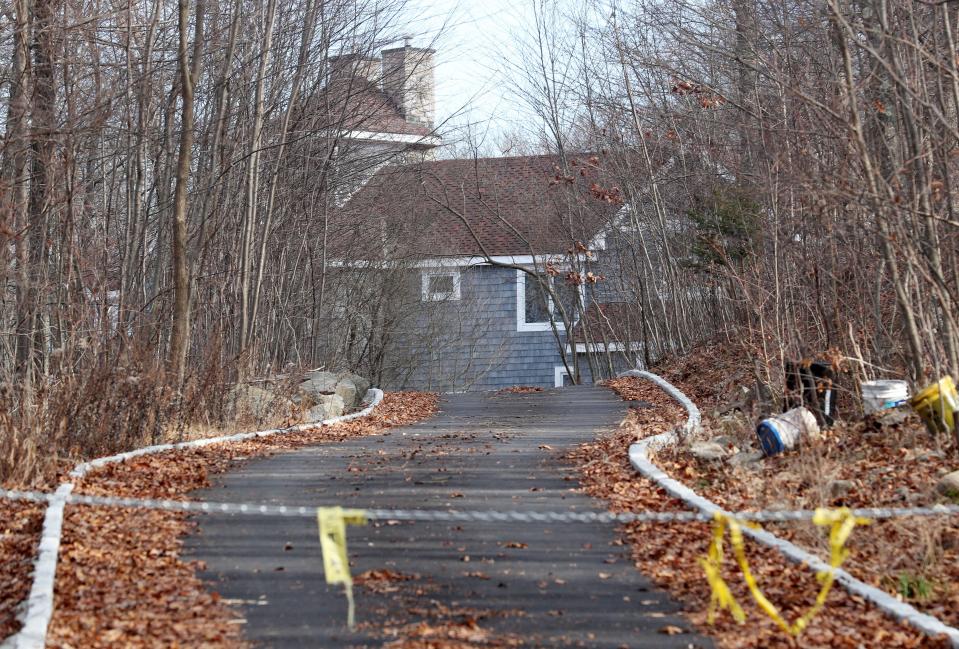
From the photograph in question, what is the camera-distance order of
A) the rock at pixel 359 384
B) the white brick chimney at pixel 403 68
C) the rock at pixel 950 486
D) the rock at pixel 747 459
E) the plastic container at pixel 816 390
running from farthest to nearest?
the rock at pixel 359 384
the white brick chimney at pixel 403 68
the plastic container at pixel 816 390
the rock at pixel 747 459
the rock at pixel 950 486

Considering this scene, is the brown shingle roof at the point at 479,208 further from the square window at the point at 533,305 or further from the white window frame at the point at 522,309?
the square window at the point at 533,305

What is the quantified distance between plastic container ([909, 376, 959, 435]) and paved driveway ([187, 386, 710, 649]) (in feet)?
9.72

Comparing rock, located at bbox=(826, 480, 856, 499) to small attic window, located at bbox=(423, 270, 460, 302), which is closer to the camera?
rock, located at bbox=(826, 480, 856, 499)

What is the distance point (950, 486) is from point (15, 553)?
6253mm

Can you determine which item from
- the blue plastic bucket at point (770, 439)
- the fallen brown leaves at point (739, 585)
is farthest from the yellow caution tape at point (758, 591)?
the blue plastic bucket at point (770, 439)

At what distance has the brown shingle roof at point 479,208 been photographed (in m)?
26.8

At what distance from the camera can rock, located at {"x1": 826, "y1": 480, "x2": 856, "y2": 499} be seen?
8.56 m

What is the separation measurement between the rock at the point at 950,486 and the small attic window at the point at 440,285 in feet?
71.3

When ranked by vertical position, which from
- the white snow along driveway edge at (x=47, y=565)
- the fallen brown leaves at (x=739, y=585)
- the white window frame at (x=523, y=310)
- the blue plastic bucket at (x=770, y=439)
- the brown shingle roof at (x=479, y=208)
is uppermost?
the brown shingle roof at (x=479, y=208)

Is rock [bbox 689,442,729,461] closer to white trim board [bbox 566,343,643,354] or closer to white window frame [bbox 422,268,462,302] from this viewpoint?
white trim board [bbox 566,343,643,354]

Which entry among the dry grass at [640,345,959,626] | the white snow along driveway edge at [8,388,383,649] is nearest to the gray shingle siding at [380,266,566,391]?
the dry grass at [640,345,959,626]

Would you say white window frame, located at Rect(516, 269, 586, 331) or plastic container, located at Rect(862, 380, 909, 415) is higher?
white window frame, located at Rect(516, 269, 586, 331)

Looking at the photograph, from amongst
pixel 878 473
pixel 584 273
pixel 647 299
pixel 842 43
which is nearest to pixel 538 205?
pixel 584 273

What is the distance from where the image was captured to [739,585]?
6.27 meters
